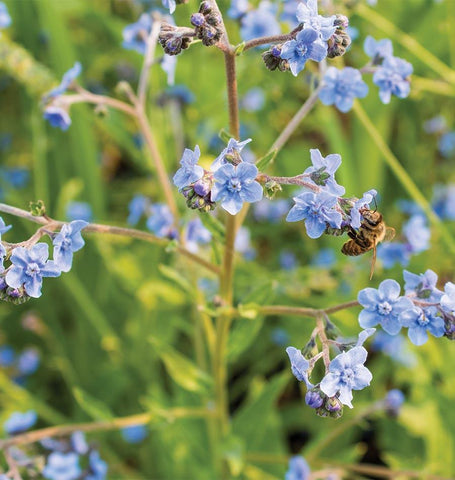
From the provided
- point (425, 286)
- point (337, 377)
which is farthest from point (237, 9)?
point (337, 377)

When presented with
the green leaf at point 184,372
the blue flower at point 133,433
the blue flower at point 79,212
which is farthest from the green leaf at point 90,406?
the blue flower at point 79,212

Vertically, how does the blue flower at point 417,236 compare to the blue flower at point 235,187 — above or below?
below

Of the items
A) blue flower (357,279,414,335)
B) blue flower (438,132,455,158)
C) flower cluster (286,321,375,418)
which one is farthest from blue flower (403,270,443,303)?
blue flower (438,132,455,158)

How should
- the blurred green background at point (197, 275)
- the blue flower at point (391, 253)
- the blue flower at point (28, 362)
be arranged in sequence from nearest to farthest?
the blue flower at point (391, 253)
the blurred green background at point (197, 275)
the blue flower at point (28, 362)

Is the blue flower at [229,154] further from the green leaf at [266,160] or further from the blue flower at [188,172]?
the green leaf at [266,160]

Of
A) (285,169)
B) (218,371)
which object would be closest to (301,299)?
(285,169)

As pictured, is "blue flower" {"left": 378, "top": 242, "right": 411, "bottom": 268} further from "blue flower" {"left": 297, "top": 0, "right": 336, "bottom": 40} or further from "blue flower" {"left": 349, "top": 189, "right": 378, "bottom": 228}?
"blue flower" {"left": 297, "top": 0, "right": 336, "bottom": 40}
